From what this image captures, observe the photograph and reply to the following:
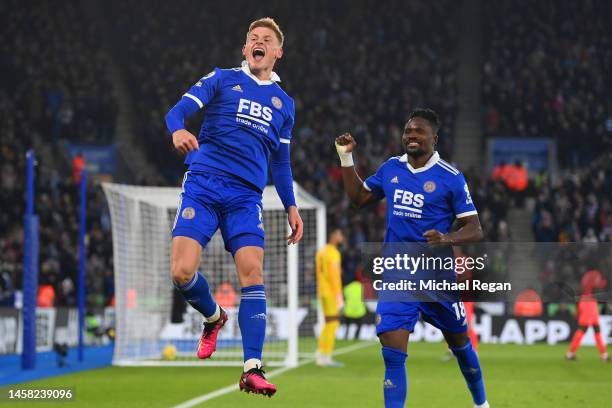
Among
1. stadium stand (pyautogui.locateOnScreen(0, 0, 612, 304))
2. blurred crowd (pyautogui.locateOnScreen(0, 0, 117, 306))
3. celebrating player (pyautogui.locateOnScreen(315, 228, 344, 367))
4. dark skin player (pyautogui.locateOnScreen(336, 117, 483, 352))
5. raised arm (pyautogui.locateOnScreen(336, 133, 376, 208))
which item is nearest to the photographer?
dark skin player (pyautogui.locateOnScreen(336, 117, 483, 352))

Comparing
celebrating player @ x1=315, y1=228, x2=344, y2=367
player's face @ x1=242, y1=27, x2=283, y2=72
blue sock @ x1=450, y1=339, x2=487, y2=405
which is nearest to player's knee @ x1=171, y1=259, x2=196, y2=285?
player's face @ x1=242, y1=27, x2=283, y2=72

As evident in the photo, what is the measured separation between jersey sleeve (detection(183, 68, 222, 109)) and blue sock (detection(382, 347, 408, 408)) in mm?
2173

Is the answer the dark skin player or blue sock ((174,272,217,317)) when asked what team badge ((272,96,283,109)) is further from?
blue sock ((174,272,217,317))

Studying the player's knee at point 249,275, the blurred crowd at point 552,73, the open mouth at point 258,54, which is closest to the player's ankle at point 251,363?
the player's knee at point 249,275

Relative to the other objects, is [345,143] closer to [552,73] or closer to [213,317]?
[213,317]

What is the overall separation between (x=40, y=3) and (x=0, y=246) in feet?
41.2

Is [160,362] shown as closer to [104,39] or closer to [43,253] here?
[43,253]

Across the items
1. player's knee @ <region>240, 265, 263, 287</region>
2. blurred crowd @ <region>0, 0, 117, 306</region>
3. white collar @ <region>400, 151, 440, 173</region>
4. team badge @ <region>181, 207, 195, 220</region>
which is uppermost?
blurred crowd @ <region>0, 0, 117, 306</region>

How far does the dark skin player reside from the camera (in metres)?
7.10

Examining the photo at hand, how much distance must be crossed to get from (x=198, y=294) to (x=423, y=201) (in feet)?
6.19

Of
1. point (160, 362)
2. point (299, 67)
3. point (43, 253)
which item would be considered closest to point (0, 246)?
point (43, 253)

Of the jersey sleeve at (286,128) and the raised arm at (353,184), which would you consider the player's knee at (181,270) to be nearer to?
the jersey sleeve at (286,128)

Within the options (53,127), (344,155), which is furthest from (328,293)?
(53,127)

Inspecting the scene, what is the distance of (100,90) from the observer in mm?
29391
